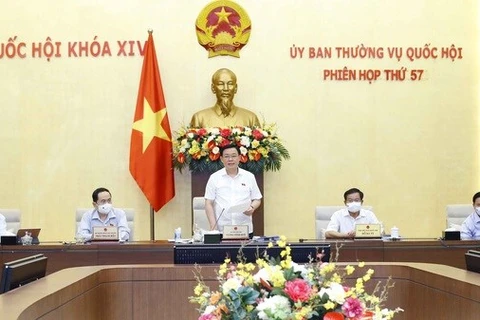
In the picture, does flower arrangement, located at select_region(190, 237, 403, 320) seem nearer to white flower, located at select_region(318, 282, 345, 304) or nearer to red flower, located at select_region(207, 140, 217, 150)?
white flower, located at select_region(318, 282, 345, 304)

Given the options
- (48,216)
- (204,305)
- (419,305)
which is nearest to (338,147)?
(48,216)

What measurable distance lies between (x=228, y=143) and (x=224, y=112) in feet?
2.13

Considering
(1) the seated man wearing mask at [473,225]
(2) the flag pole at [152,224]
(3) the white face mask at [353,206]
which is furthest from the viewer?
(2) the flag pole at [152,224]

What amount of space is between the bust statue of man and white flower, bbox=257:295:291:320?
6799mm

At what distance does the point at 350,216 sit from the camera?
7461mm

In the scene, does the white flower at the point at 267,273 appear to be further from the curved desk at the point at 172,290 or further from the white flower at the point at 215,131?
the white flower at the point at 215,131

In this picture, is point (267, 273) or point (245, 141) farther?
point (245, 141)

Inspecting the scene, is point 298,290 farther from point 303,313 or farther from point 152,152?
point 152,152

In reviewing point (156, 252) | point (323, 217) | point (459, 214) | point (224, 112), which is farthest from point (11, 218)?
point (459, 214)

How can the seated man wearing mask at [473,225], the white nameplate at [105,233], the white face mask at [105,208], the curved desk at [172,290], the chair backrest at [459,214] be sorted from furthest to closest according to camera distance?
the chair backrest at [459,214] → the seated man wearing mask at [473,225] → the white face mask at [105,208] → the white nameplate at [105,233] → the curved desk at [172,290]

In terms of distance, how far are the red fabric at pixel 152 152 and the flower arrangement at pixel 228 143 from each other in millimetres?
357

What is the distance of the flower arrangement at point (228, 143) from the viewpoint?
8.75m

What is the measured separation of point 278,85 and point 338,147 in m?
0.91

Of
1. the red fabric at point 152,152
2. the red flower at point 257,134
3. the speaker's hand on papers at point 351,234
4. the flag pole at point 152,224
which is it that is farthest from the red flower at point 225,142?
the speaker's hand on papers at point 351,234
